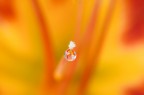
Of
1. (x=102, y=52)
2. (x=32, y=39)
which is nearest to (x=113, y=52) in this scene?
(x=102, y=52)

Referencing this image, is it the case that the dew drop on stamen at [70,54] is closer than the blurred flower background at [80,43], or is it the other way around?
the dew drop on stamen at [70,54]

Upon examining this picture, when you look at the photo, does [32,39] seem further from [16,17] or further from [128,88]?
[128,88]

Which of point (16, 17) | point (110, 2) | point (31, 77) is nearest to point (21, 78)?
point (31, 77)

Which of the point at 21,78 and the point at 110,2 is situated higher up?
the point at 110,2

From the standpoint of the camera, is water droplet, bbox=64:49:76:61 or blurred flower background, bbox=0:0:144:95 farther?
blurred flower background, bbox=0:0:144:95

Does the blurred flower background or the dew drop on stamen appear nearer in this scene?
the dew drop on stamen

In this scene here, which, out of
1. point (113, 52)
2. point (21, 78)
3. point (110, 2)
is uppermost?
point (110, 2)
